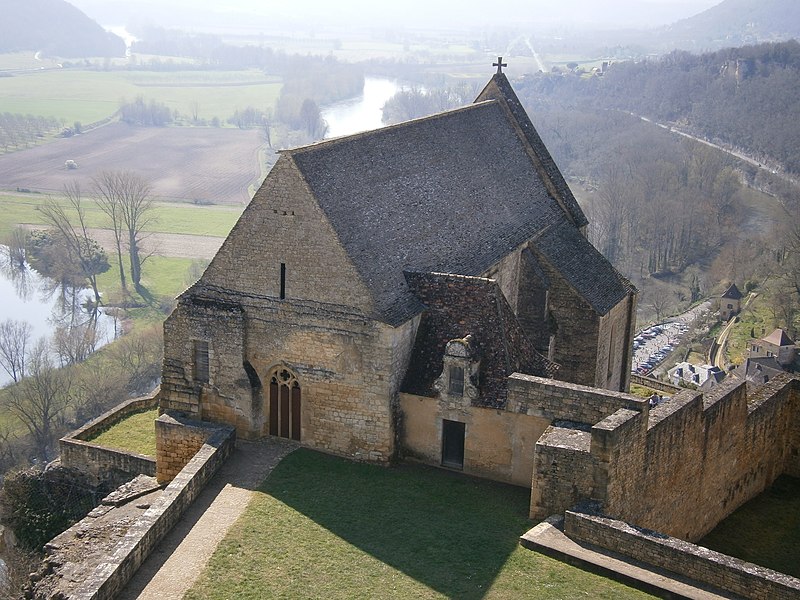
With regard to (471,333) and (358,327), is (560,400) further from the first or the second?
(358,327)

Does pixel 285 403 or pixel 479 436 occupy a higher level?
pixel 285 403

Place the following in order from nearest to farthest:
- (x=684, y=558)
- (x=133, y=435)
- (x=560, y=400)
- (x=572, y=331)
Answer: (x=684, y=558) < (x=560, y=400) < (x=572, y=331) < (x=133, y=435)

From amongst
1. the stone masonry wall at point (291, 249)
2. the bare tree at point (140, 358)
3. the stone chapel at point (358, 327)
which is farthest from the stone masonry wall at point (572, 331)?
the bare tree at point (140, 358)

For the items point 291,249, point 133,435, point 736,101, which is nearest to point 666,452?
point 291,249

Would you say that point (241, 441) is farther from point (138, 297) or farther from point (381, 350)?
point (138, 297)

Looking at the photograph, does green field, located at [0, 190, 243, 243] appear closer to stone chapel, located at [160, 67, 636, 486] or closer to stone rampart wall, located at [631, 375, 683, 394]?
stone rampart wall, located at [631, 375, 683, 394]

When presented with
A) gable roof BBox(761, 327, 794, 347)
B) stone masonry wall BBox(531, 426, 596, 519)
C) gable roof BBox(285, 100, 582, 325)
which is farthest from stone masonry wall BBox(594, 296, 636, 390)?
gable roof BBox(761, 327, 794, 347)

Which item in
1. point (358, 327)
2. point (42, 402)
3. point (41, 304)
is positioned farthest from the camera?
point (41, 304)
